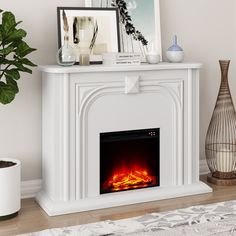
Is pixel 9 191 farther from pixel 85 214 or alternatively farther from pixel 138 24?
pixel 138 24

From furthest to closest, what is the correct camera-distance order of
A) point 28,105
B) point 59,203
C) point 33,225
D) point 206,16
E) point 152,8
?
point 206,16
point 152,8
point 28,105
point 59,203
point 33,225

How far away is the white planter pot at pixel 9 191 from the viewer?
10.4 feet

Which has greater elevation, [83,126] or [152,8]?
[152,8]

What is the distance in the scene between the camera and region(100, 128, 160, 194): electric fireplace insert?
3.59 metres

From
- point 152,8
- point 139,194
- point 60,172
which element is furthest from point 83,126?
point 152,8

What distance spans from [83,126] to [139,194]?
647mm

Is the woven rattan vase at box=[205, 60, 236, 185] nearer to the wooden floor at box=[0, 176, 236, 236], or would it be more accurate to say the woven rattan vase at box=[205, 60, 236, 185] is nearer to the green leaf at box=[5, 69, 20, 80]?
the wooden floor at box=[0, 176, 236, 236]

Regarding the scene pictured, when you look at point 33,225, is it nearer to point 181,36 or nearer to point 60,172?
point 60,172

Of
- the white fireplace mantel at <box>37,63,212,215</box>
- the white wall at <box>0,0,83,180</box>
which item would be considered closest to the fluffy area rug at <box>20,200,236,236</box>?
the white fireplace mantel at <box>37,63,212,215</box>

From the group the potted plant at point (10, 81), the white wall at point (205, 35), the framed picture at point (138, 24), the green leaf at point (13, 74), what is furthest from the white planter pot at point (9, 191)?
the white wall at point (205, 35)

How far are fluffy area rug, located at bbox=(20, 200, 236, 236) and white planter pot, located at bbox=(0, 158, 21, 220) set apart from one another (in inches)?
12.8

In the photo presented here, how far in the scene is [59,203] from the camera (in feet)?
11.1

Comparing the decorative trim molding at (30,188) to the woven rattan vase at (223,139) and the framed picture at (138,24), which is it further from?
the woven rattan vase at (223,139)

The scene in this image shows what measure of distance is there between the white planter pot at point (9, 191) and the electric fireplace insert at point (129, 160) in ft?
2.04
